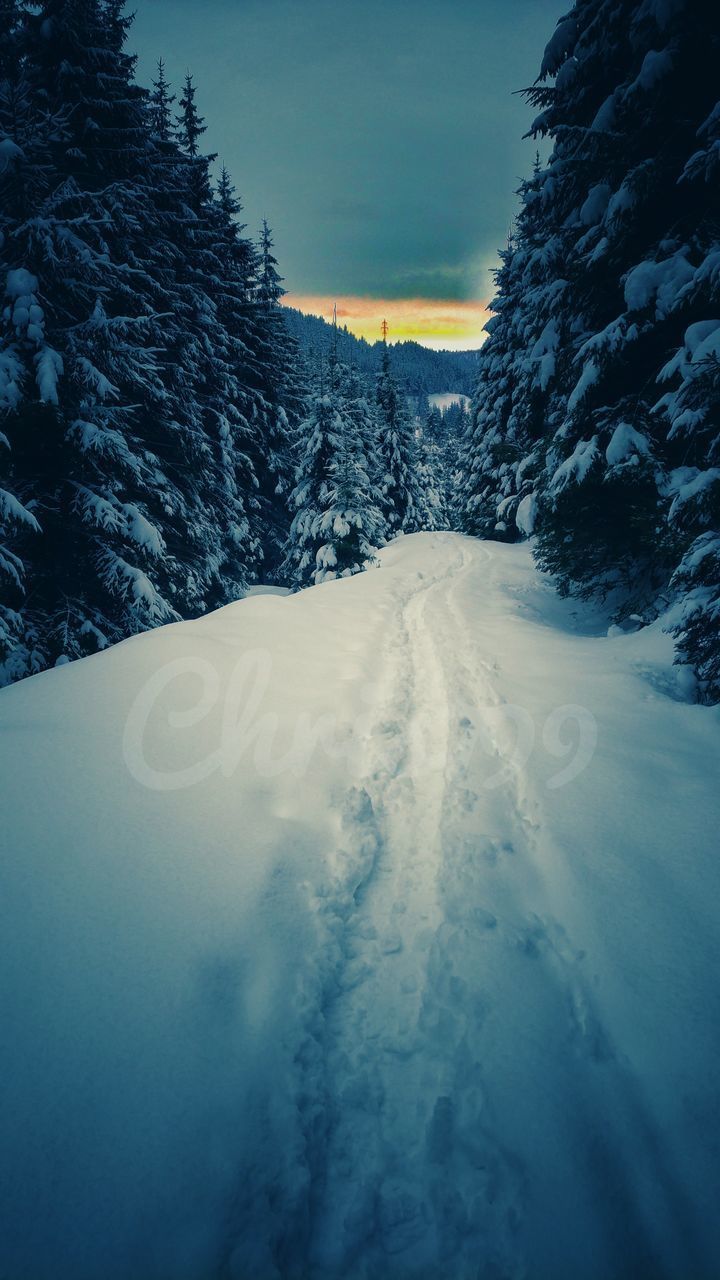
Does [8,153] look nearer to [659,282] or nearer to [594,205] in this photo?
[594,205]

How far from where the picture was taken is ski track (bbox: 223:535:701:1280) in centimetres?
188

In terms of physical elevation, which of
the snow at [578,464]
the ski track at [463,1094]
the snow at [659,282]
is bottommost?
the ski track at [463,1094]

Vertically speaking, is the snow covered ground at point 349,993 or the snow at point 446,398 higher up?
the snow at point 446,398

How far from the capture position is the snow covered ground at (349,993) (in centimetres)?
189

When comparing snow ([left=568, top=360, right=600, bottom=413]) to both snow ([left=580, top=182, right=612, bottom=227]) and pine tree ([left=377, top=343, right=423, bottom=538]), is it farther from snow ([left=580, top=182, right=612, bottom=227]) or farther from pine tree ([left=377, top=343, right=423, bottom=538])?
pine tree ([left=377, top=343, right=423, bottom=538])

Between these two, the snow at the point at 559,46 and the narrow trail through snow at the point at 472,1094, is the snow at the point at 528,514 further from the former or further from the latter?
the narrow trail through snow at the point at 472,1094

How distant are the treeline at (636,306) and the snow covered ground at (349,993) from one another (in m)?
2.90

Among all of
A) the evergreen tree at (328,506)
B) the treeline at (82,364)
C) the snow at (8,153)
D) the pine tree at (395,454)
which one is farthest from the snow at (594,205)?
the pine tree at (395,454)

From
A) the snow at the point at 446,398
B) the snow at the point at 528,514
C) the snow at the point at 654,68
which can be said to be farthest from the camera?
the snow at the point at 446,398

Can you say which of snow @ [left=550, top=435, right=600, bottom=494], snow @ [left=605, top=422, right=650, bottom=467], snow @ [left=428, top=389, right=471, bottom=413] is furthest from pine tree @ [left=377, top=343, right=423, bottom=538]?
snow @ [left=428, top=389, right=471, bottom=413]

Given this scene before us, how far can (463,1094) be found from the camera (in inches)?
92.1

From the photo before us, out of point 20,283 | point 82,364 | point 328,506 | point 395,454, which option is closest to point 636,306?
point 82,364

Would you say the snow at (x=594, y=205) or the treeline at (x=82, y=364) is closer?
the snow at (x=594, y=205)

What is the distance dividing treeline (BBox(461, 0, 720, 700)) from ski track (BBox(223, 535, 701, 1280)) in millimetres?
3940
